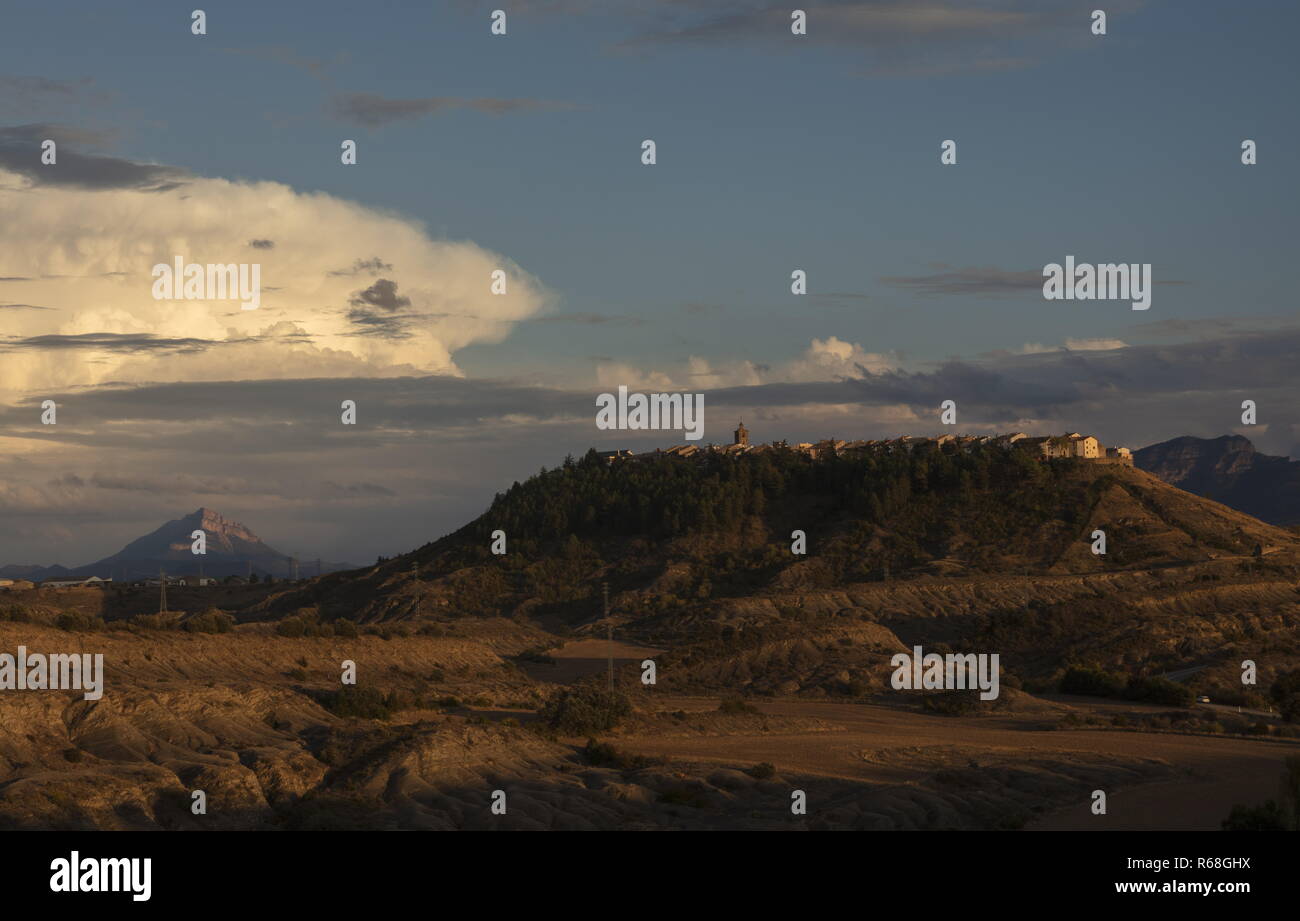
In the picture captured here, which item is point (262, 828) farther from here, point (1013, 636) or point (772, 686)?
point (1013, 636)

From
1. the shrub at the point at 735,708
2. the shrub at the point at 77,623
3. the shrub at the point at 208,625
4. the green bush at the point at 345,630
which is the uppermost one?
the shrub at the point at 77,623

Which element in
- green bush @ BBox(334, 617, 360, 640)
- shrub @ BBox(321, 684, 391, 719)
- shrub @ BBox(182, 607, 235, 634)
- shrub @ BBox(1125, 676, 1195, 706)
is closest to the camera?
shrub @ BBox(321, 684, 391, 719)

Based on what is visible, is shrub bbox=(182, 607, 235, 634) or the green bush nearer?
shrub bbox=(182, 607, 235, 634)

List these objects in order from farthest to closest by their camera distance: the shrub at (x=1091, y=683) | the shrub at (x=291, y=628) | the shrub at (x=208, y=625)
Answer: the shrub at (x=1091, y=683) < the shrub at (x=291, y=628) < the shrub at (x=208, y=625)

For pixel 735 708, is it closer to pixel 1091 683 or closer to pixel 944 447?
pixel 1091 683

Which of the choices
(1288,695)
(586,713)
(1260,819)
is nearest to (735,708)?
(586,713)

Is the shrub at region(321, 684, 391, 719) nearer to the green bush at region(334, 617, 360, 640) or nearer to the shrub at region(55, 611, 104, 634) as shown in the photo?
the shrub at region(55, 611, 104, 634)

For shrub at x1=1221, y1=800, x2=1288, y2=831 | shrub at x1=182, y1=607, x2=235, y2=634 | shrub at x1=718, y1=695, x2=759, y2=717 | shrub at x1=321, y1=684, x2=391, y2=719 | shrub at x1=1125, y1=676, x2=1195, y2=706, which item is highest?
shrub at x1=182, y1=607, x2=235, y2=634

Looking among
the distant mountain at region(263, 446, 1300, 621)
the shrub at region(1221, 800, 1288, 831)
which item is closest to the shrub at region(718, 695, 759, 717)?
the shrub at region(1221, 800, 1288, 831)

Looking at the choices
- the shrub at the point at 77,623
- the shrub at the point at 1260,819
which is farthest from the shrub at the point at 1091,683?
the shrub at the point at 77,623

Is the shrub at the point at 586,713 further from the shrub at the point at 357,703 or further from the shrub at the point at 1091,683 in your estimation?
→ the shrub at the point at 1091,683

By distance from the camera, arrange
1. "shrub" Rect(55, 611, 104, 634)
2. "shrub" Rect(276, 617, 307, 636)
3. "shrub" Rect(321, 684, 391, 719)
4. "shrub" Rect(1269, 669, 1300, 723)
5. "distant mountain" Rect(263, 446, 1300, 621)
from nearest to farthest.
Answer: "shrub" Rect(321, 684, 391, 719), "shrub" Rect(55, 611, 104, 634), "shrub" Rect(1269, 669, 1300, 723), "shrub" Rect(276, 617, 307, 636), "distant mountain" Rect(263, 446, 1300, 621)

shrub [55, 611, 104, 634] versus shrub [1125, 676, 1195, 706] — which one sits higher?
shrub [55, 611, 104, 634]
